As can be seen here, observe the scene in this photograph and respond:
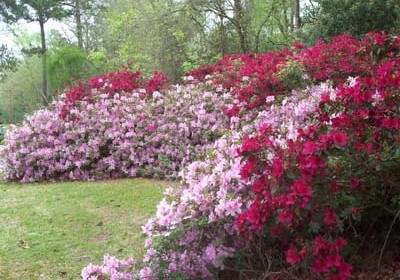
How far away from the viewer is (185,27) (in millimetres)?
14969

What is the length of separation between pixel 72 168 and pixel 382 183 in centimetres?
591

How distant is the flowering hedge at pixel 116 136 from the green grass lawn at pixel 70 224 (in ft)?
1.68

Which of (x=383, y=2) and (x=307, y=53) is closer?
(x=307, y=53)

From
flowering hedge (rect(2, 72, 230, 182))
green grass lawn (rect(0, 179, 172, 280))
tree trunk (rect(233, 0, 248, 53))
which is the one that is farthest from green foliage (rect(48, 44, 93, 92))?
green grass lawn (rect(0, 179, 172, 280))

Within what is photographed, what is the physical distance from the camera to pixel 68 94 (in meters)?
8.71

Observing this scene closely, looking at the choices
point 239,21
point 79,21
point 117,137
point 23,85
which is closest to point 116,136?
point 117,137

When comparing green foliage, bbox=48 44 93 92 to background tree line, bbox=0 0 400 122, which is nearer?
background tree line, bbox=0 0 400 122

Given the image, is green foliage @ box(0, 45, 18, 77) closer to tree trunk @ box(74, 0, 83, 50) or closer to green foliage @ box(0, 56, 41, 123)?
green foliage @ box(0, 56, 41, 123)

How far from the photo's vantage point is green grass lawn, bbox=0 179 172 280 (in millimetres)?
3865

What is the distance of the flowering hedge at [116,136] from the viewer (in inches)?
288

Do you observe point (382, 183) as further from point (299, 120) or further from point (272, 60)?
point (272, 60)

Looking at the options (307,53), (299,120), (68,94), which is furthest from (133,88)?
(299,120)

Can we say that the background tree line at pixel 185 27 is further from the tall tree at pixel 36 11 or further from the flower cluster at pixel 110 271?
the flower cluster at pixel 110 271

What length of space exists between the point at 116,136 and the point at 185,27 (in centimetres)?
802
